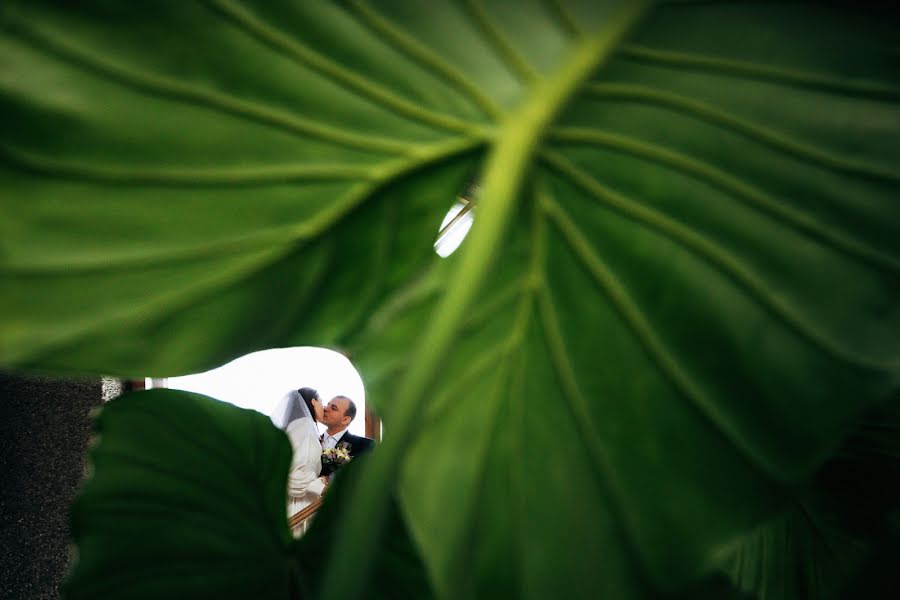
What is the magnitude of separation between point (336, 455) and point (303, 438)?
0.73ft

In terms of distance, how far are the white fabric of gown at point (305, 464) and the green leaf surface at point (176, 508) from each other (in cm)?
300

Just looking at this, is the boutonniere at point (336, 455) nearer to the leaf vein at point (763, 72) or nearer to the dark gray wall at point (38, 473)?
the dark gray wall at point (38, 473)

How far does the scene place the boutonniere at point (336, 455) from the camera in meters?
3.65

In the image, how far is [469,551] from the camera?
44cm

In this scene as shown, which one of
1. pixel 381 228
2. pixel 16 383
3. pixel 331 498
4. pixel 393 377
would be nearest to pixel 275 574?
pixel 331 498

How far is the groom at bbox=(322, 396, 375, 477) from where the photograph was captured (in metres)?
3.78

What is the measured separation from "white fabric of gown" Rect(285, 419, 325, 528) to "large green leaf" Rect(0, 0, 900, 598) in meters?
3.35

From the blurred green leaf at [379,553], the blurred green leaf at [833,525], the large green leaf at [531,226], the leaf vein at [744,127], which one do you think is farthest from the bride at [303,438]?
the leaf vein at [744,127]

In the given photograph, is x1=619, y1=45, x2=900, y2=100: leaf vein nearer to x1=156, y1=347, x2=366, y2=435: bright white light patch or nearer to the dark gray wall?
the dark gray wall

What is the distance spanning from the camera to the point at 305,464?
368 centimetres

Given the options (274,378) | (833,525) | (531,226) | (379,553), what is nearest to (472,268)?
(531,226)

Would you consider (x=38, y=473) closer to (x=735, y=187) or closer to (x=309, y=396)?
(x=309, y=396)

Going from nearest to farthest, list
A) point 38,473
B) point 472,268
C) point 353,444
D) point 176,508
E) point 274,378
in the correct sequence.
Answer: point 472,268 → point 176,508 → point 38,473 → point 274,378 → point 353,444

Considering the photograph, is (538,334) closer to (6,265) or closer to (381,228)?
(381,228)
